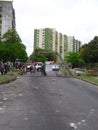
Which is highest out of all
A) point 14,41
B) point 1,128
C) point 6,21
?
point 6,21

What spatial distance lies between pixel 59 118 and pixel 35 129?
2.16 metres

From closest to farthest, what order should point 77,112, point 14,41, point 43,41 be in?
point 77,112, point 14,41, point 43,41

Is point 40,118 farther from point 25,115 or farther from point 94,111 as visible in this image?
point 94,111

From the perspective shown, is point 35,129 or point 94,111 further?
point 94,111

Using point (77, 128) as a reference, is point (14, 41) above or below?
above

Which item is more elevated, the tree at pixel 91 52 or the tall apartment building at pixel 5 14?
the tall apartment building at pixel 5 14

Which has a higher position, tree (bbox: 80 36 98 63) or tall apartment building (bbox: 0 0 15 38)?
tall apartment building (bbox: 0 0 15 38)

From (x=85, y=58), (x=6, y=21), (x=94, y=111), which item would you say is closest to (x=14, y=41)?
(x=85, y=58)

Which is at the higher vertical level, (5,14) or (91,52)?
(5,14)

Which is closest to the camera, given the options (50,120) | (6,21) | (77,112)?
(50,120)

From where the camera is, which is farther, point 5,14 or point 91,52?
point 5,14

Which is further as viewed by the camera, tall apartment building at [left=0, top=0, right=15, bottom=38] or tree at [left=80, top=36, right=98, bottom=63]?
tall apartment building at [left=0, top=0, right=15, bottom=38]

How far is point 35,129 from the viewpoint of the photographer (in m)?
10.2

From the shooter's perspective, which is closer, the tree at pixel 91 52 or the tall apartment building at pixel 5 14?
the tree at pixel 91 52
